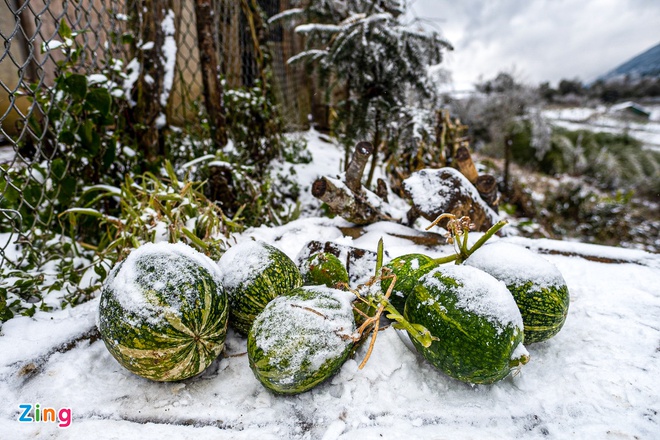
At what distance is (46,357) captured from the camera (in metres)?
0.98

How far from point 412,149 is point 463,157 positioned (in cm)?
62

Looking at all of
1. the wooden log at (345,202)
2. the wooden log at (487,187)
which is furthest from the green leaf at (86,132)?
the wooden log at (487,187)

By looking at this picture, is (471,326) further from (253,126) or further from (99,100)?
(253,126)

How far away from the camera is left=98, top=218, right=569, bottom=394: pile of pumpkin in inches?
30.4

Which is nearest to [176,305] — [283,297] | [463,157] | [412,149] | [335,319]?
[283,297]

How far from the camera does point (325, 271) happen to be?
101 cm

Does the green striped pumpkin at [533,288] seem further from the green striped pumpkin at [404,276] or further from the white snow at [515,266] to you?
the green striped pumpkin at [404,276]

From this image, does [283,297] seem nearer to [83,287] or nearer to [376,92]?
[83,287]

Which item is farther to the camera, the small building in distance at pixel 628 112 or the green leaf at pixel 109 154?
the small building in distance at pixel 628 112

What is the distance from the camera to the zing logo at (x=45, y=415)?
0.79 metres

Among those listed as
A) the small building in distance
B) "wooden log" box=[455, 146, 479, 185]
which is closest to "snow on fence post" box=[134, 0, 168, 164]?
"wooden log" box=[455, 146, 479, 185]

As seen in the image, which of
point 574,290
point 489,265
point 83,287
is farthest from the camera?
point 83,287

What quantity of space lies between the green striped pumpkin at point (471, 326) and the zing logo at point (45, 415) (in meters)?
0.80

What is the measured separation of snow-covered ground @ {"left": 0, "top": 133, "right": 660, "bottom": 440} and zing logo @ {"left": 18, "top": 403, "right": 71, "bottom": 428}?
0.4 inches
